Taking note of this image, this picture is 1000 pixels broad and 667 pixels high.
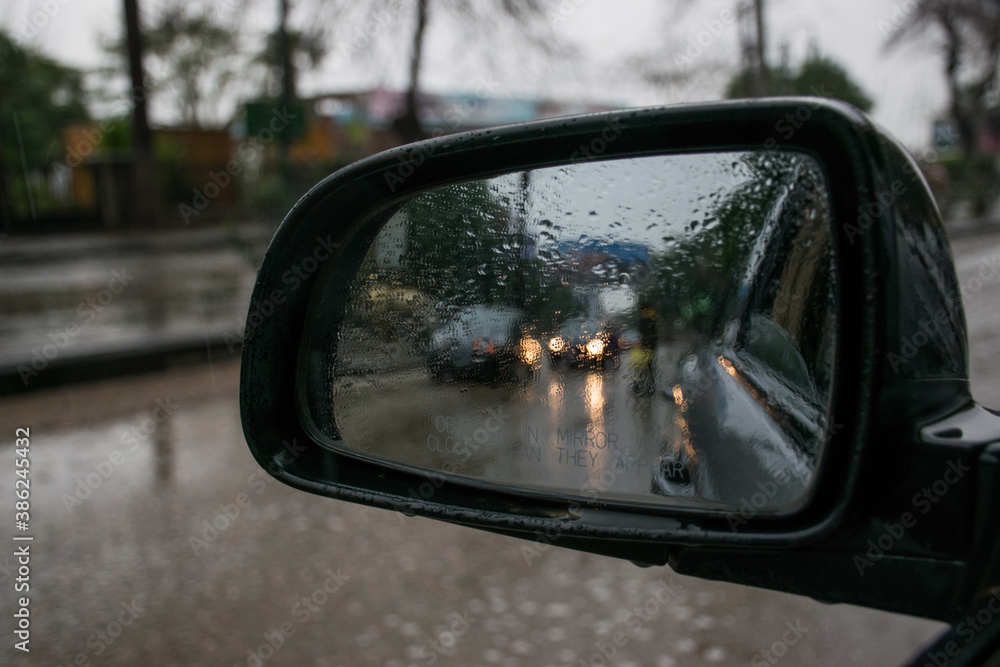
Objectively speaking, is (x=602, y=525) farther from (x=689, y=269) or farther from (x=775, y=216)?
(x=775, y=216)

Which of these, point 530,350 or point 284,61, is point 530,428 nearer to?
point 530,350

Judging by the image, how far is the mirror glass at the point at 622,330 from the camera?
1.11m

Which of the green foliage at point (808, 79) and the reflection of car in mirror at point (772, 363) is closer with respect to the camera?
the reflection of car in mirror at point (772, 363)

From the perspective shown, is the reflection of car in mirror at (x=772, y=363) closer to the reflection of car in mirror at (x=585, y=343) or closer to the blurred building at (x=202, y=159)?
the reflection of car in mirror at (x=585, y=343)

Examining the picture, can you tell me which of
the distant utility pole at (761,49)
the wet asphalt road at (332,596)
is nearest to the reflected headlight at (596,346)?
the wet asphalt road at (332,596)

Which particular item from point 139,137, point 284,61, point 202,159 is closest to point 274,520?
point 284,61

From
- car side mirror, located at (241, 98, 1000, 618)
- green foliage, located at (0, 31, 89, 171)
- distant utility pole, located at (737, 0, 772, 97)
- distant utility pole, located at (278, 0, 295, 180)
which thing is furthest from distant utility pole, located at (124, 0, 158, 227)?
car side mirror, located at (241, 98, 1000, 618)

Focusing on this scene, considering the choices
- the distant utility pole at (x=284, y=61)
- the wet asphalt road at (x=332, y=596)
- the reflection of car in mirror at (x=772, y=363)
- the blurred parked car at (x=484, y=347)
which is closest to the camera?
the reflection of car in mirror at (x=772, y=363)

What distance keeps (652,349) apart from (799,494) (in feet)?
0.86

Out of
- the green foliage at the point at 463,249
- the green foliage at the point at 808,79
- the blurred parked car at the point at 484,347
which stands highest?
the green foliage at the point at 808,79

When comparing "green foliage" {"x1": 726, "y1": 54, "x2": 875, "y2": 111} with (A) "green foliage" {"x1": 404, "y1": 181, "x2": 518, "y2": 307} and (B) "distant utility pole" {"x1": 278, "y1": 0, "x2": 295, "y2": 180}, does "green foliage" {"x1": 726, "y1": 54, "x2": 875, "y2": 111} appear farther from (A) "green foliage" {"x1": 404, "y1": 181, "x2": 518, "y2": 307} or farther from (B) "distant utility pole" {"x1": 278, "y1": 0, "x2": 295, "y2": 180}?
(A) "green foliage" {"x1": 404, "y1": 181, "x2": 518, "y2": 307}

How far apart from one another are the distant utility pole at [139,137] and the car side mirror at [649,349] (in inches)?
765

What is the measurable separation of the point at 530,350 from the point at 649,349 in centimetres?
16

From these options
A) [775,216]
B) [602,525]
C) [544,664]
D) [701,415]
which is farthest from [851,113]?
[544,664]
